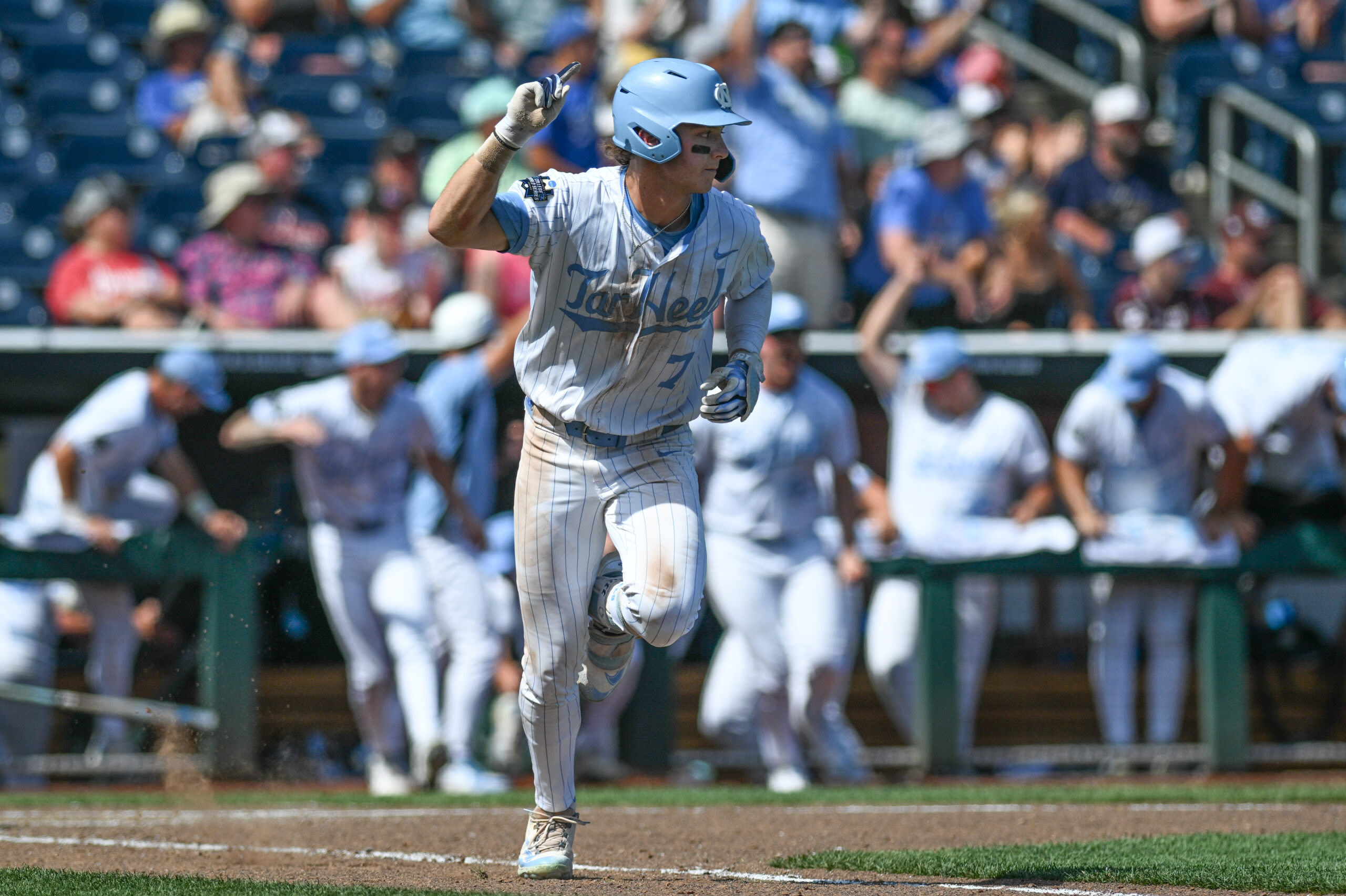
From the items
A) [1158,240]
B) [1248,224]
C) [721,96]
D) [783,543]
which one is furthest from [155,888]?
[1248,224]

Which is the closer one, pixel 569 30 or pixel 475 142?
pixel 475 142

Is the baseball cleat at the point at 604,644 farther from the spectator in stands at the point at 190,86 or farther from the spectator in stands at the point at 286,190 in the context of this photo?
the spectator in stands at the point at 190,86

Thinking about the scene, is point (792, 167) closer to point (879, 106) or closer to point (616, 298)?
point (879, 106)

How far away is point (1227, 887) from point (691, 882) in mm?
1246

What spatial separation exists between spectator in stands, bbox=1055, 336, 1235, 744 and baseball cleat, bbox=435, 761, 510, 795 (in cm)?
271

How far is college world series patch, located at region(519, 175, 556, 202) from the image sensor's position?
4289 millimetres

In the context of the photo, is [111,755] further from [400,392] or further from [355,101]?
[355,101]

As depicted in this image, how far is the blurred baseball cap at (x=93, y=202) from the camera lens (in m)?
9.04

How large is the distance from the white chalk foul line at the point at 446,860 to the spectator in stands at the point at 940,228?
488cm

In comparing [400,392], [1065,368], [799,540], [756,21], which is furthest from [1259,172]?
[400,392]

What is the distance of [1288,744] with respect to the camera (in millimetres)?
8547

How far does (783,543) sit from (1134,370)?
1.73 meters

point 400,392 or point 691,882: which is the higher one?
point 400,392

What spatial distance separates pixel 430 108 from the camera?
1093 cm
